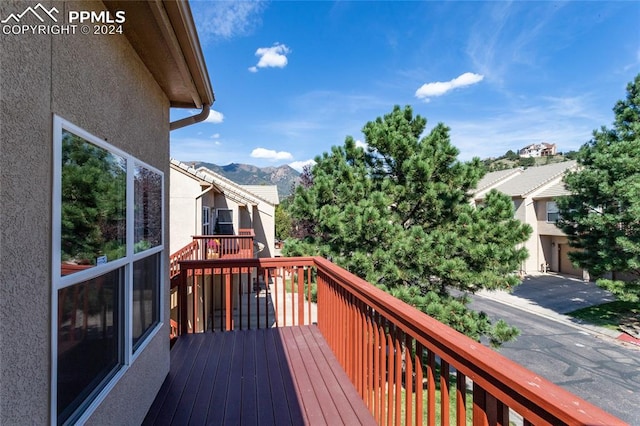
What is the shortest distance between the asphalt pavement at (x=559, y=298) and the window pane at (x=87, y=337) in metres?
12.7

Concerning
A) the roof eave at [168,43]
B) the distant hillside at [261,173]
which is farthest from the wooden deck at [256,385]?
the distant hillside at [261,173]

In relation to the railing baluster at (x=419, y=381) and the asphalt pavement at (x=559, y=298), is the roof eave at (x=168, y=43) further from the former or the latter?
the asphalt pavement at (x=559, y=298)

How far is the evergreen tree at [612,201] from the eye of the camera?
10500mm

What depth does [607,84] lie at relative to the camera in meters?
12.8

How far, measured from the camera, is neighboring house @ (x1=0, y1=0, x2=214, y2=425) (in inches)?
39.2

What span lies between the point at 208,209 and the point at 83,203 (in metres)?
12.3

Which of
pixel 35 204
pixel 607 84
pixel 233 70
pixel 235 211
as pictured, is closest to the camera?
pixel 35 204

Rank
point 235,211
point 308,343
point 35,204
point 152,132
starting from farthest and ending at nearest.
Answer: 1. point 235,211
2. point 308,343
3. point 152,132
4. point 35,204

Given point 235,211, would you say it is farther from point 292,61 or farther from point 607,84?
point 607,84

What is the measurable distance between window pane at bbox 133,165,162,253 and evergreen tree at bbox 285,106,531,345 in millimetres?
4006

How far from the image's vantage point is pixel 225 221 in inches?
614

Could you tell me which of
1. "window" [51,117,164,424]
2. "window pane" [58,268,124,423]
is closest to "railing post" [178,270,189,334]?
"window" [51,117,164,424]

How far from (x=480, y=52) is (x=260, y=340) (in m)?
12.1

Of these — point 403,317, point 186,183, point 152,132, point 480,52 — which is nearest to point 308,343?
point 403,317
